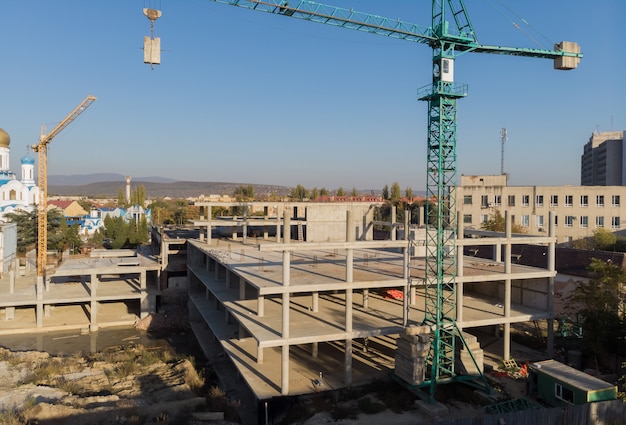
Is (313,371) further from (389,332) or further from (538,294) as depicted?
(538,294)

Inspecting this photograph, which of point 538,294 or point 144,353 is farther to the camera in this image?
point 144,353

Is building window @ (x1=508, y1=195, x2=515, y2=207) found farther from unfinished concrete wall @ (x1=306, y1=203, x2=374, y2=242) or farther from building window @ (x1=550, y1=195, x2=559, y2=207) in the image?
unfinished concrete wall @ (x1=306, y1=203, x2=374, y2=242)

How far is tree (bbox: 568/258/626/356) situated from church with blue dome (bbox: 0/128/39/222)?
230 ft

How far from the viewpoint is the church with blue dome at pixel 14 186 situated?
7079 centimetres

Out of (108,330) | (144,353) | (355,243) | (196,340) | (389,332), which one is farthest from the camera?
(108,330)

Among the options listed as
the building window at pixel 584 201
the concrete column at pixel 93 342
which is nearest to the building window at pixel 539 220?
the building window at pixel 584 201

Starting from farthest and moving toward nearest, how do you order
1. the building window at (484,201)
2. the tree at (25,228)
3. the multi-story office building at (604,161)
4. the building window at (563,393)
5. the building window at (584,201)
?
the multi-story office building at (604,161)
the tree at (25,228)
the building window at (484,201)
the building window at (584,201)
the building window at (563,393)

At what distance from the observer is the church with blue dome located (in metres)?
70.8

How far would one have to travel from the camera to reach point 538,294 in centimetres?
2758

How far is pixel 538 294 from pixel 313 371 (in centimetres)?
1408

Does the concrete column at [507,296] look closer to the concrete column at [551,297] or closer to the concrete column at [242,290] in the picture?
the concrete column at [551,297]

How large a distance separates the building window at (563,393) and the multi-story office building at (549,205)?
29.3 m

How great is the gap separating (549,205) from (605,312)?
104ft

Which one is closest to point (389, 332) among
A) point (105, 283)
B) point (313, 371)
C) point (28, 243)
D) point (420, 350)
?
point (420, 350)
